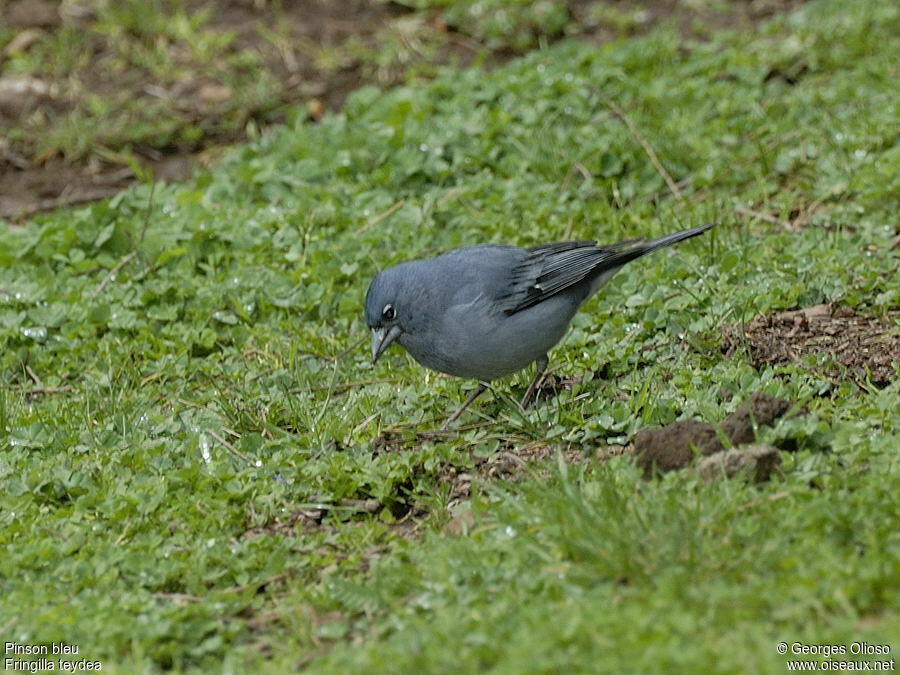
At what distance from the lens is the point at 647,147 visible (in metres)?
8.31

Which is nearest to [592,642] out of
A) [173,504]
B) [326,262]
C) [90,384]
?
[173,504]

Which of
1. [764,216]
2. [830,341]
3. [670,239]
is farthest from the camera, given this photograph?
[764,216]

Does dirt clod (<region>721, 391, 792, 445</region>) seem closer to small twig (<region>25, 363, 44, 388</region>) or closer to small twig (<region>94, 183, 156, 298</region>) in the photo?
small twig (<region>25, 363, 44, 388</region>)

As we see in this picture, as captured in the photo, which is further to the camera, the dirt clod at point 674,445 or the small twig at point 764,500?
the dirt clod at point 674,445

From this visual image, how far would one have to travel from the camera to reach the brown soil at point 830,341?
5.65 metres

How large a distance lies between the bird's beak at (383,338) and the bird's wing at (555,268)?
1.79 feet

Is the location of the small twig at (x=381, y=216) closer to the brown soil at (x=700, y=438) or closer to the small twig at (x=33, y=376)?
the small twig at (x=33, y=376)

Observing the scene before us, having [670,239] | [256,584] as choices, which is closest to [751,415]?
[670,239]

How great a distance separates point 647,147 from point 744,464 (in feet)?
13.6

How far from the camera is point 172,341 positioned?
7.01m

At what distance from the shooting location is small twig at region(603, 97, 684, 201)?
8.03 metres

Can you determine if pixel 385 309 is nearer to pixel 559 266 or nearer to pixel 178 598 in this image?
pixel 559 266

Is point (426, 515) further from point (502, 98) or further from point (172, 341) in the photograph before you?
point (502, 98)

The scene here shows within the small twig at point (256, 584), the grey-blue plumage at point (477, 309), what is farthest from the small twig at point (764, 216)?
the small twig at point (256, 584)
